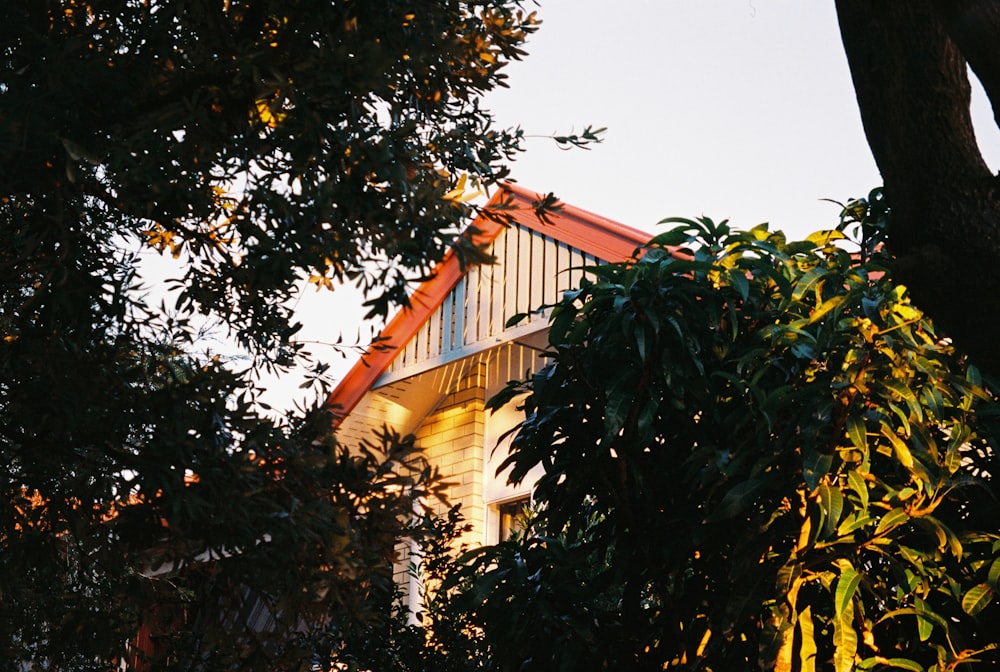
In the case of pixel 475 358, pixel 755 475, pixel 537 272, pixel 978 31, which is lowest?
pixel 755 475

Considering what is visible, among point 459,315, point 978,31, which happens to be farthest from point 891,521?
point 459,315

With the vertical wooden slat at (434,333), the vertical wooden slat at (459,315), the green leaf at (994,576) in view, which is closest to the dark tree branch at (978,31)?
the green leaf at (994,576)

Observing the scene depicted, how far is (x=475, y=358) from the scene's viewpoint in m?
12.8

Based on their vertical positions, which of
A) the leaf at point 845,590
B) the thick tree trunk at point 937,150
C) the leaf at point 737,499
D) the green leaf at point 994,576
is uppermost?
the thick tree trunk at point 937,150

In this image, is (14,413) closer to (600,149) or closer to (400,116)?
→ (400,116)

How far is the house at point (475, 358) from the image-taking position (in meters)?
11.1

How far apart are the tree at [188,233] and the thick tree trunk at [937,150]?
1.41 meters

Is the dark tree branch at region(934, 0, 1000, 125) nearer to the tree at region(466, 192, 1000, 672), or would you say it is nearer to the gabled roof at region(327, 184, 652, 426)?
the tree at region(466, 192, 1000, 672)

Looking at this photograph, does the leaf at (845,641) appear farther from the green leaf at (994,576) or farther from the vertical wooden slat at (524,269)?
the vertical wooden slat at (524,269)

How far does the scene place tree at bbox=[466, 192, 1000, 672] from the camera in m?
4.91

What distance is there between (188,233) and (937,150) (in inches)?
115

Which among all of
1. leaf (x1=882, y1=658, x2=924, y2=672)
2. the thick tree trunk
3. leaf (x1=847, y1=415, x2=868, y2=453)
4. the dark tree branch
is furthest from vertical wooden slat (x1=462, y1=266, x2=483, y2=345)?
the dark tree branch

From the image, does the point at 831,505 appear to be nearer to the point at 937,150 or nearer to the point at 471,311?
the point at 937,150

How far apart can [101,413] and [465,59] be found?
7.64ft
